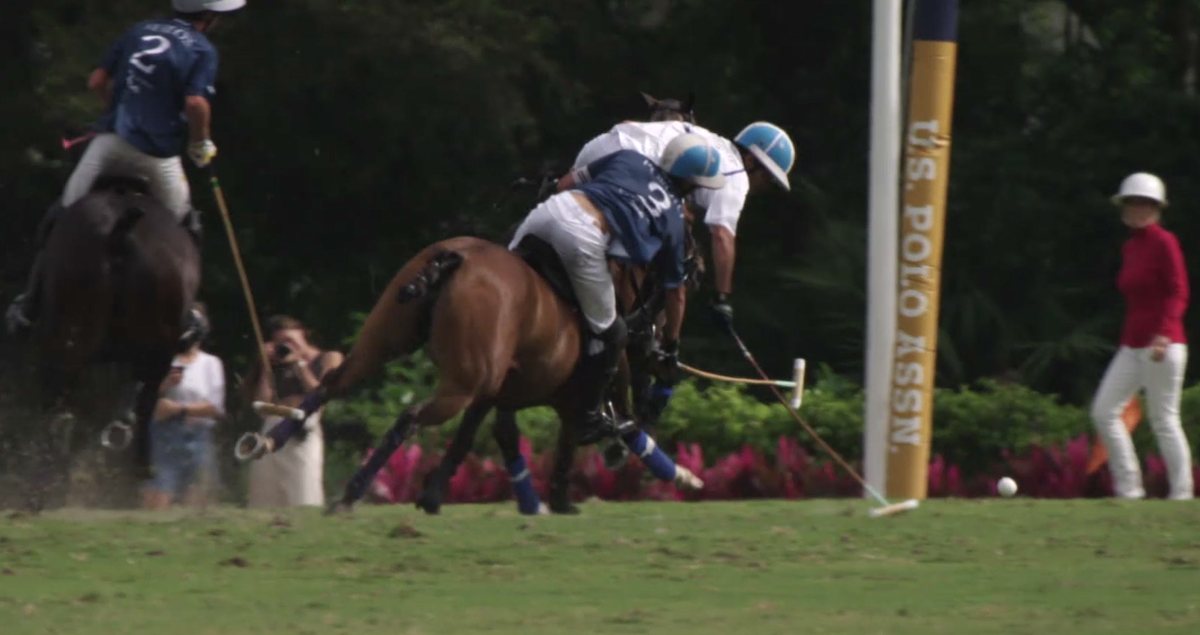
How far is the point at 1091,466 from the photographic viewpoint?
15445mm

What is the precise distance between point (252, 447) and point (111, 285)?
1.12 metres

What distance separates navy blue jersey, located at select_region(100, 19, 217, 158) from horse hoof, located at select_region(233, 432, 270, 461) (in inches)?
62.6

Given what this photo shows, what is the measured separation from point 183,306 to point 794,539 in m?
3.19

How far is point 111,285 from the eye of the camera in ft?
39.3

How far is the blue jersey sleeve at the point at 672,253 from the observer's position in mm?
12445

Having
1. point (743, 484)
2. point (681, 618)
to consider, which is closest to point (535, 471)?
point (743, 484)

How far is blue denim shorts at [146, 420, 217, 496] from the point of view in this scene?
14820mm

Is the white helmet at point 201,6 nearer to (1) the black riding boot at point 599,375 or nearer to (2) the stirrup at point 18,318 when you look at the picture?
(2) the stirrup at point 18,318

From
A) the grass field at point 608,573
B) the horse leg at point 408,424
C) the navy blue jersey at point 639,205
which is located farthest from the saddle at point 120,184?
the navy blue jersey at point 639,205

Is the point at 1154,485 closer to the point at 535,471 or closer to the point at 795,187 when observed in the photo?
the point at 535,471

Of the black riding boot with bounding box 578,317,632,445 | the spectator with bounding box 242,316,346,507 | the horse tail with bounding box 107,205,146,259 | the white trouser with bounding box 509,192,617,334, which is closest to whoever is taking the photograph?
the horse tail with bounding box 107,205,146,259

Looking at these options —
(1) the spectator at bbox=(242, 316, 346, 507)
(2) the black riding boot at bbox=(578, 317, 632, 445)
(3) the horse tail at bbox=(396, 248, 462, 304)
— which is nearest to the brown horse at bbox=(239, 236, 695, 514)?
(3) the horse tail at bbox=(396, 248, 462, 304)

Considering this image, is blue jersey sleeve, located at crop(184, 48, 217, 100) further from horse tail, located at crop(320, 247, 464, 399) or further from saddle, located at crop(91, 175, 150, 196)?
horse tail, located at crop(320, 247, 464, 399)

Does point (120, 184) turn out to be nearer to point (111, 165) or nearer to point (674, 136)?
point (111, 165)
